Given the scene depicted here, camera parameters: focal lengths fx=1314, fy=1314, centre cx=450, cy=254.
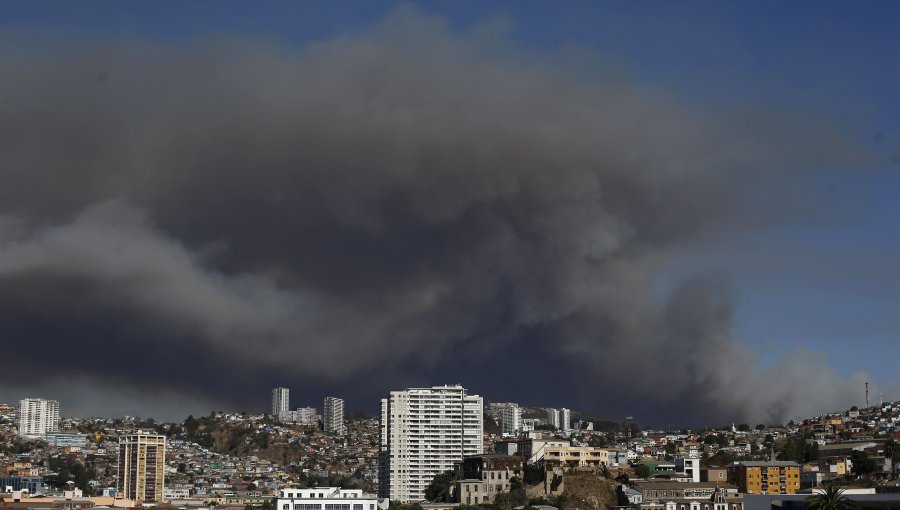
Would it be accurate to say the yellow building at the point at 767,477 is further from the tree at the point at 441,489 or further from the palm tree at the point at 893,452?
the tree at the point at 441,489

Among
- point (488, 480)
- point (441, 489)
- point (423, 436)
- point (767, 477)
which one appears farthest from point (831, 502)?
point (423, 436)

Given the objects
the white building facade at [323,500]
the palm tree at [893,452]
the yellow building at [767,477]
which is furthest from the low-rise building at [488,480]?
the palm tree at [893,452]

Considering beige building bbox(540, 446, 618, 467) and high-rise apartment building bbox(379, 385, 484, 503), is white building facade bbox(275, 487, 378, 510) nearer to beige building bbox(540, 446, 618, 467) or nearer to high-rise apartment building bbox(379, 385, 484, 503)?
beige building bbox(540, 446, 618, 467)

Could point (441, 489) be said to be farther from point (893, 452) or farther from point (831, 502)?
point (831, 502)

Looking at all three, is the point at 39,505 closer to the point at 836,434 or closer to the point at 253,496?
the point at 253,496

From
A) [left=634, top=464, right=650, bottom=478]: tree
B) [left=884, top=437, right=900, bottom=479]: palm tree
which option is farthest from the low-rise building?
[left=884, top=437, right=900, bottom=479]: palm tree

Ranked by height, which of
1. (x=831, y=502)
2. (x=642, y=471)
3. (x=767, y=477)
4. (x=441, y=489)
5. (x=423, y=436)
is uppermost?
(x=423, y=436)
